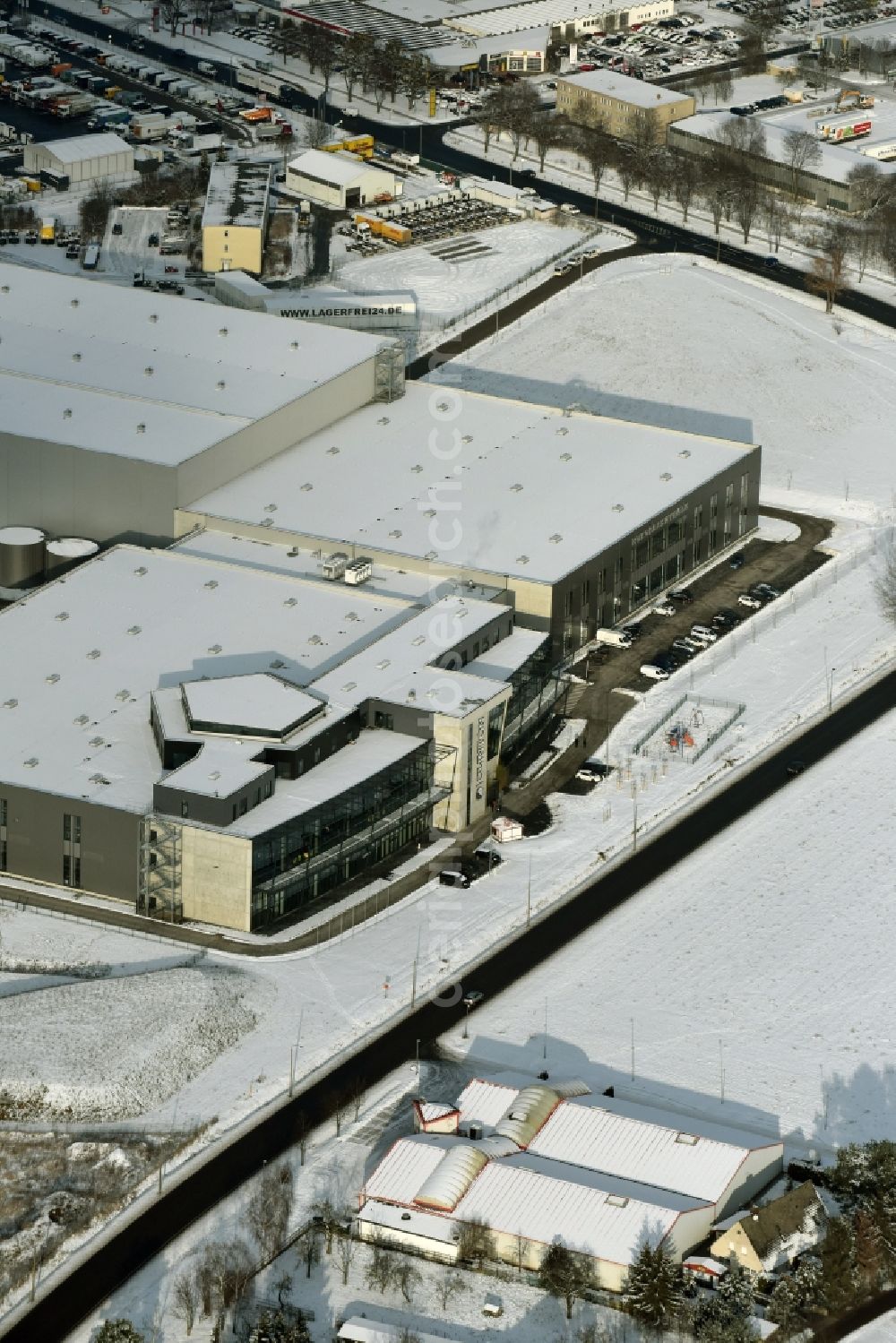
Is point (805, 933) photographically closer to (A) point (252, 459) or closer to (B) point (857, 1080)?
(B) point (857, 1080)

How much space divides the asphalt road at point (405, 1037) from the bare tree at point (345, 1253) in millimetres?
4889

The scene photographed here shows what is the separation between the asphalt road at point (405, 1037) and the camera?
8994 centimetres

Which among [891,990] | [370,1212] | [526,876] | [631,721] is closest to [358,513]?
[631,721]

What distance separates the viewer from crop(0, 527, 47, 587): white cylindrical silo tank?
139750mm

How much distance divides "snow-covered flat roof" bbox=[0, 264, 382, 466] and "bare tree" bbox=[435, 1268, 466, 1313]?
59827 millimetres

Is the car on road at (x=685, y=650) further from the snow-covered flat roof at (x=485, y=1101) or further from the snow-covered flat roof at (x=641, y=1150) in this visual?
the snow-covered flat roof at (x=641, y=1150)

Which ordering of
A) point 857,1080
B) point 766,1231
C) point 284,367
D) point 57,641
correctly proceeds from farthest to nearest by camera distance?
point 284,367 < point 57,641 < point 857,1080 < point 766,1231

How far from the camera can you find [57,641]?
416ft

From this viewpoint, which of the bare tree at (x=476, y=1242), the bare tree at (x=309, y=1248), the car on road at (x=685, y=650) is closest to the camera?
the bare tree at (x=309, y=1248)

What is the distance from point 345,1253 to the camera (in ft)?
301

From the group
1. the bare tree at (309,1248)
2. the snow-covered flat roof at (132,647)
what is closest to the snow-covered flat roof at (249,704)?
the snow-covered flat roof at (132,647)

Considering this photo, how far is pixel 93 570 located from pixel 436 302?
5579 centimetres

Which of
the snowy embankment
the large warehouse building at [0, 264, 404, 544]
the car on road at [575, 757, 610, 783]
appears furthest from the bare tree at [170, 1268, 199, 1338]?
the large warehouse building at [0, 264, 404, 544]

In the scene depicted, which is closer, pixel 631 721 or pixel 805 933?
pixel 805 933
